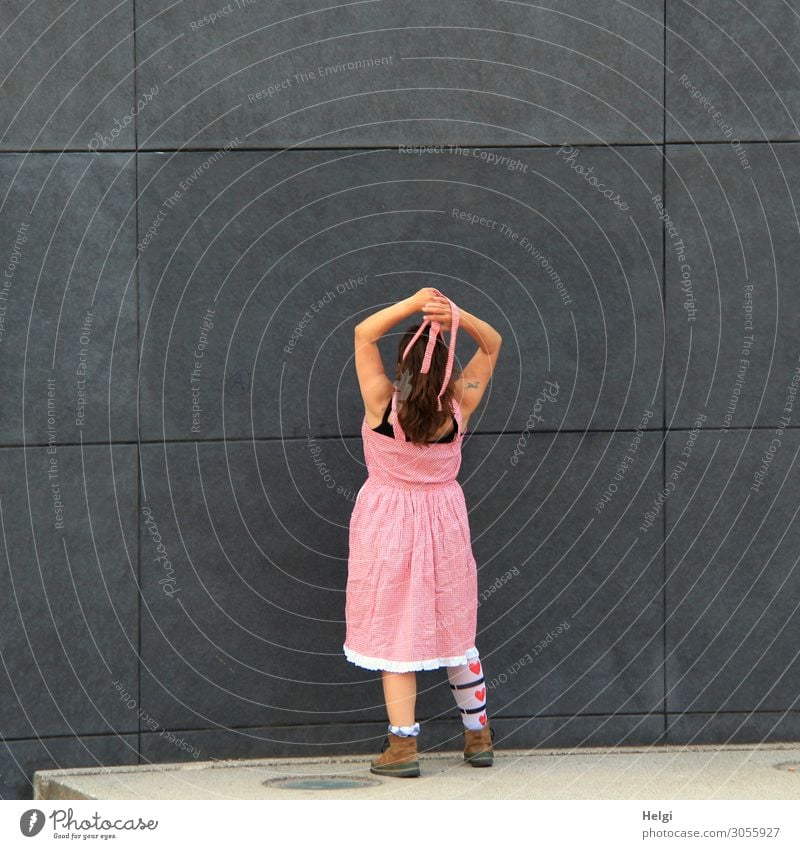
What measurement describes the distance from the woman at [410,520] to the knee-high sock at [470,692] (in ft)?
0.15

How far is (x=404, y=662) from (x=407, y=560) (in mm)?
363

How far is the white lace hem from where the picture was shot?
514 cm

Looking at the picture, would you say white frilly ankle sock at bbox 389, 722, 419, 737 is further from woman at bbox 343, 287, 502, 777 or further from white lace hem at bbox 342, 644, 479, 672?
white lace hem at bbox 342, 644, 479, 672

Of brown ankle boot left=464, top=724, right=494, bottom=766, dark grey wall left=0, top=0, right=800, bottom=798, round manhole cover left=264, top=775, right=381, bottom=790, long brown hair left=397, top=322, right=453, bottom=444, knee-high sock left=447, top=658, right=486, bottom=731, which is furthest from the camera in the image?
dark grey wall left=0, top=0, right=800, bottom=798

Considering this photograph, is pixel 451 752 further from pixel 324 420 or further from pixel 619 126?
pixel 619 126

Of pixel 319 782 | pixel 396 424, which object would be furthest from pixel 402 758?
pixel 396 424

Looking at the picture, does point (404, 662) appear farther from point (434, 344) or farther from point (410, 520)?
point (434, 344)

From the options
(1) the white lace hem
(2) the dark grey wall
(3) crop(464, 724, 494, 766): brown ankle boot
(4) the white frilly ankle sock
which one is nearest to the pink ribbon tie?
(2) the dark grey wall

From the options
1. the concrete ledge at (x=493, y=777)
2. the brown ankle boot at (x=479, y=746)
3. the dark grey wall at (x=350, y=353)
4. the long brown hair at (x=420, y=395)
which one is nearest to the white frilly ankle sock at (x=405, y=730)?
the concrete ledge at (x=493, y=777)

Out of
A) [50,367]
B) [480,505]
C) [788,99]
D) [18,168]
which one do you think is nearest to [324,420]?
[480,505]

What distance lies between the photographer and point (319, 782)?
210 inches

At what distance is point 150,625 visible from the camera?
5668mm

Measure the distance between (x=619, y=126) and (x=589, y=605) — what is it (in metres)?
1.92
